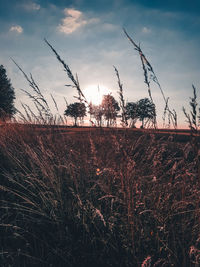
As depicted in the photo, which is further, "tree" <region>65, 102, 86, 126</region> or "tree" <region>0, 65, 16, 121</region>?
"tree" <region>0, 65, 16, 121</region>

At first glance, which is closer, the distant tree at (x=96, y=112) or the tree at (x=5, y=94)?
the distant tree at (x=96, y=112)

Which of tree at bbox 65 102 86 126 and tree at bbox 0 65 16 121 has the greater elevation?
tree at bbox 0 65 16 121

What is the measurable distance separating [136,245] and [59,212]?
31.8 inches

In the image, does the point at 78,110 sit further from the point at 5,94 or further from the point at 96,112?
the point at 5,94

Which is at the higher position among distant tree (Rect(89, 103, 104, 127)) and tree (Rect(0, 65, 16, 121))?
tree (Rect(0, 65, 16, 121))

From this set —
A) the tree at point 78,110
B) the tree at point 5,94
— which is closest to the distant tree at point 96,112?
the tree at point 78,110

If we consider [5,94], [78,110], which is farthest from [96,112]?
[5,94]

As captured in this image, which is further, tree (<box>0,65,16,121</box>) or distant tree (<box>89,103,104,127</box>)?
tree (<box>0,65,16,121</box>)

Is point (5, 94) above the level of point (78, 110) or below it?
above

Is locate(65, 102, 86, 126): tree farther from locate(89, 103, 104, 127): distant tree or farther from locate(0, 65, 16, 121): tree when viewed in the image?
locate(0, 65, 16, 121): tree

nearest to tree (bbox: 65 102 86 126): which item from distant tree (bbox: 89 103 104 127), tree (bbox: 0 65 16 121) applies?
distant tree (bbox: 89 103 104 127)

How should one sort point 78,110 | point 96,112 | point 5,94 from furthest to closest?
1. point 5,94
2. point 78,110
3. point 96,112

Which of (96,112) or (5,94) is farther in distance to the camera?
(5,94)

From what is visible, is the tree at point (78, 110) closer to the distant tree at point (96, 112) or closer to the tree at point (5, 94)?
the distant tree at point (96, 112)
